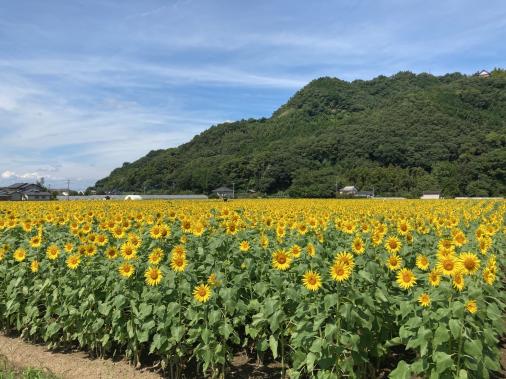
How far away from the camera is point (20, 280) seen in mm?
6000

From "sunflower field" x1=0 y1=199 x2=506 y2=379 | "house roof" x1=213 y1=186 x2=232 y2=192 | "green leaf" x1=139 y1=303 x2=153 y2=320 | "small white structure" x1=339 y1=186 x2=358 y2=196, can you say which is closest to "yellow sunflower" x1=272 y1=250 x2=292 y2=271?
"sunflower field" x1=0 y1=199 x2=506 y2=379

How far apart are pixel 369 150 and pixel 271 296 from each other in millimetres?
92182

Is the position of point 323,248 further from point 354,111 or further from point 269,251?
point 354,111

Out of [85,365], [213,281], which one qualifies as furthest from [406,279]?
[85,365]

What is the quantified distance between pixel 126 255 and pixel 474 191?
69596 millimetres

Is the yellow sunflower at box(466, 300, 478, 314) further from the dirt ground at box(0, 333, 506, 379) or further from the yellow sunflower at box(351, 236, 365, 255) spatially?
the dirt ground at box(0, 333, 506, 379)

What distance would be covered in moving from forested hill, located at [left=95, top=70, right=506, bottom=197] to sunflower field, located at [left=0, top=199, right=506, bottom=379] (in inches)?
2305

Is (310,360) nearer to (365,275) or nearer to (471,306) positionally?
(365,275)

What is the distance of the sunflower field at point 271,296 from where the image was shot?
3633 mm

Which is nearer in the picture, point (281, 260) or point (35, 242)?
point (281, 260)

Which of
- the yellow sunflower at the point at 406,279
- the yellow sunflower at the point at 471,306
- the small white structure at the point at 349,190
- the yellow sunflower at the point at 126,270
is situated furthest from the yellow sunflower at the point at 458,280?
the small white structure at the point at 349,190

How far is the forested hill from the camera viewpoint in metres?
76.2

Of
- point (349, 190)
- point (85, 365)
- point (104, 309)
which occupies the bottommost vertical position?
point (85, 365)

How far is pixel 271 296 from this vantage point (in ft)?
15.3
